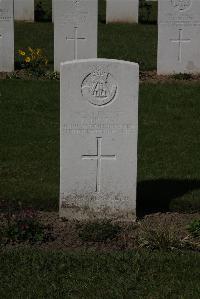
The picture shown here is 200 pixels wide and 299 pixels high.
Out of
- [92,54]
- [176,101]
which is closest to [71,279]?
[176,101]

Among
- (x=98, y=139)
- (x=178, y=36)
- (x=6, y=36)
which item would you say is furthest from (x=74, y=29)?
(x=98, y=139)

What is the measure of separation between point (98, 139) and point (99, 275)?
1739mm

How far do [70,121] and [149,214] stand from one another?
49.5 inches

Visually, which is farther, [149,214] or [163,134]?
[163,134]

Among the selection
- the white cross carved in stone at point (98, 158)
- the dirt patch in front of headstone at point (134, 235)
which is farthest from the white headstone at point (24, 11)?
the white cross carved in stone at point (98, 158)

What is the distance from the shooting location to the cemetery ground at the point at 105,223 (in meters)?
6.76

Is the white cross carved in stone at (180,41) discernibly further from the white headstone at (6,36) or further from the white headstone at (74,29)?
the white headstone at (6,36)

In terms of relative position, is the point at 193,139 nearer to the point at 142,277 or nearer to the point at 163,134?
the point at 163,134

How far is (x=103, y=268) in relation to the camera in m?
7.00

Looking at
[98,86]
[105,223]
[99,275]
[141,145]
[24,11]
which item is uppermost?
[24,11]

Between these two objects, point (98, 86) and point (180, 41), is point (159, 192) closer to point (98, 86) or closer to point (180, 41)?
point (98, 86)

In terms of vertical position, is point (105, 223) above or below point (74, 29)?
below

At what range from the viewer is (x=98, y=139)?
823 centimetres

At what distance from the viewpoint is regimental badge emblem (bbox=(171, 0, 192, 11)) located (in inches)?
578
